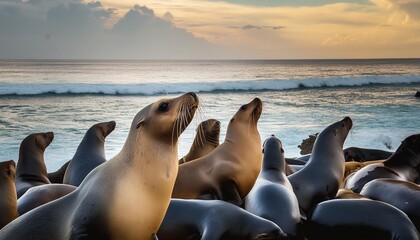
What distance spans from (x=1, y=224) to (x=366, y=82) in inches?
1861

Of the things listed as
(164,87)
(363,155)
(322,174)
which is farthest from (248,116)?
(164,87)

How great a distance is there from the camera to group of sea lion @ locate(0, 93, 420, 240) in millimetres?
3314

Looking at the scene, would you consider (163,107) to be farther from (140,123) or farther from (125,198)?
(125,198)

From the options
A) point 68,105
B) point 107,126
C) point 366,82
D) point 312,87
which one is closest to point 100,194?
point 107,126

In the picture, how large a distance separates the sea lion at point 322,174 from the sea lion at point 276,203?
28 cm

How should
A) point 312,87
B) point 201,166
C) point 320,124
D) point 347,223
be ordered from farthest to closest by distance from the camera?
point 312,87, point 320,124, point 201,166, point 347,223

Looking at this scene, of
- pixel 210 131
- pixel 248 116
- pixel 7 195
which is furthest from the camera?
pixel 210 131

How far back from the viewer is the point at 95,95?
35594 mm

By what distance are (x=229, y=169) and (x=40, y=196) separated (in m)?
1.99

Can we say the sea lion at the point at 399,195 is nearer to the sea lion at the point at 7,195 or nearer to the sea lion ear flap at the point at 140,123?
the sea lion ear flap at the point at 140,123

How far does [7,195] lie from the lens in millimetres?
4551

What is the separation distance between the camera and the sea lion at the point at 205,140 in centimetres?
726

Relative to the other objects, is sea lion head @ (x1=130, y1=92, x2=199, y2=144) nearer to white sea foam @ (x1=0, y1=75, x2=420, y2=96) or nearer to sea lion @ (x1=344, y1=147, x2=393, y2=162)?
sea lion @ (x1=344, y1=147, x2=393, y2=162)

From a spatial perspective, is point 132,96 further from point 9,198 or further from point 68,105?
point 9,198
